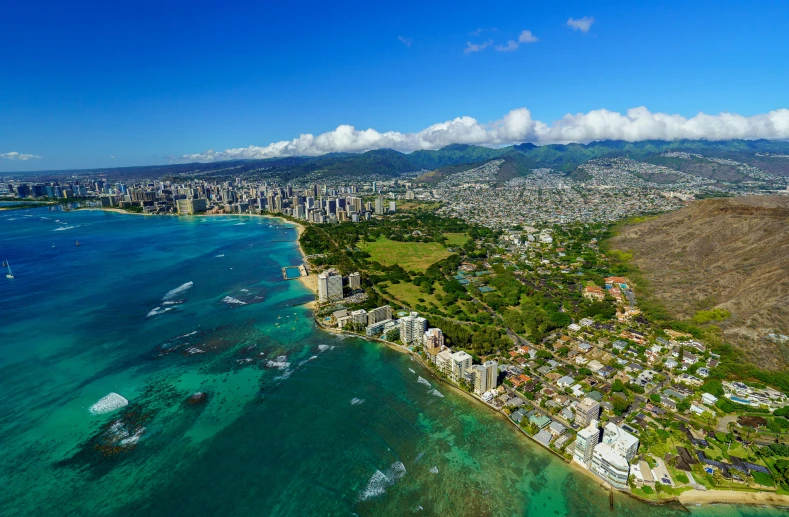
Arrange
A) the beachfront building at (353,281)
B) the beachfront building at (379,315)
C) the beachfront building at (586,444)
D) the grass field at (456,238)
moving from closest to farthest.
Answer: the beachfront building at (586,444) → the beachfront building at (379,315) → the beachfront building at (353,281) → the grass field at (456,238)

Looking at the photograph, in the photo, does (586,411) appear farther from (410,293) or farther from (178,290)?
(178,290)

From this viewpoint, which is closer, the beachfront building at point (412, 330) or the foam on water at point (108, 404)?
the foam on water at point (108, 404)

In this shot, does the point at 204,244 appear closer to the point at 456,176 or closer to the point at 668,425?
the point at 668,425

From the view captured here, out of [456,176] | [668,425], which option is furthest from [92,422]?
[456,176]

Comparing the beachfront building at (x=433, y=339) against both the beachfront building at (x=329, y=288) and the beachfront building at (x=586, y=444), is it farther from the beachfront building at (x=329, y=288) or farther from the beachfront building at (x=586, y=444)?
the beachfront building at (x=329, y=288)

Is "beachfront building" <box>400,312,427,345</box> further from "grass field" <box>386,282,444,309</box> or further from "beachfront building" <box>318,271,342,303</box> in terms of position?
"beachfront building" <box>318,271,342,303</box>

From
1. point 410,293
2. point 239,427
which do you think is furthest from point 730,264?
point 239,427

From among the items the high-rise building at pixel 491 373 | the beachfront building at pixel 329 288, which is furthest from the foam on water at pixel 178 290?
the high-rise building at pixel 491 373
